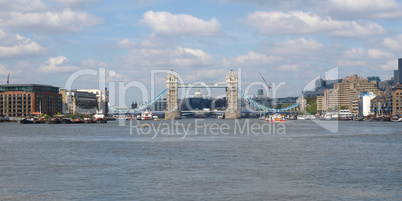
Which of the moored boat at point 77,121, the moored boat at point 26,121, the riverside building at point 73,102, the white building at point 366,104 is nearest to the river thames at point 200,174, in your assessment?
the moored boat at point 26,121

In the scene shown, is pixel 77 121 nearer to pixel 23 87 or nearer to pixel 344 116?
pixel 23 87

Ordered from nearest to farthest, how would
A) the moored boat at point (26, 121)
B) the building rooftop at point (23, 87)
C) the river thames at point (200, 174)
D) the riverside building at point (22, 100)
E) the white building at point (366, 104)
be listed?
the river thames at point (200, 174), the moored boat at point (26, 121), the riverside building at point (22, 100), the building rooftop at point (23, 87), the white building at point (366, 104)

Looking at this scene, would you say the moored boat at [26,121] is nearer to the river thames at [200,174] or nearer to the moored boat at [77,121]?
the moored boat at [77,121]

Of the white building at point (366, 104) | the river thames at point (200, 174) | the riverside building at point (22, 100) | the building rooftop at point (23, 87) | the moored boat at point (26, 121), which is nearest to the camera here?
the river thames at point (200, 174)

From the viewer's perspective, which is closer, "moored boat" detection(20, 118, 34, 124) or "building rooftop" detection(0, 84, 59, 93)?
"moored boat" detection(20, 118, 34, 124)

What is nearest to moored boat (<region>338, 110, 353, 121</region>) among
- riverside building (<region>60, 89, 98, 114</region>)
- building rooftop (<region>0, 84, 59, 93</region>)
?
riverside building (<region>60, 89, 98, 114</region>)

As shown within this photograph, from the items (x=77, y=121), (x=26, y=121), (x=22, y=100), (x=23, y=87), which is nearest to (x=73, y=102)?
(x=23, y=87)

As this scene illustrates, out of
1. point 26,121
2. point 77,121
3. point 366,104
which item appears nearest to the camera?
point 26,121

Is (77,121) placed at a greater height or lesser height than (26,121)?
lesser

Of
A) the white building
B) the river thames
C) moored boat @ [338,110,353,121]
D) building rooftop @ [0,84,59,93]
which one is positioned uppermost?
building rooftop @ [0,84,59,93]

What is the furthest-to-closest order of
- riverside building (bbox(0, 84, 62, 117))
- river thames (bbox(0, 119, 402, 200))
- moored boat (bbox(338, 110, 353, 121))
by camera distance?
moored boat (bbox(338, 110, 353, 121))
riverside building (bbox(0, 84, 62, 117))
river thames (bbox(0, 119, 402, 200))

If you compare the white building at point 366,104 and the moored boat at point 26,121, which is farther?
the white building at point 366,104

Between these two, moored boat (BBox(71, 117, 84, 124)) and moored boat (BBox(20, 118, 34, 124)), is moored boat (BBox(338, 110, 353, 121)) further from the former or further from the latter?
moored boat (BBox(20, 118, 34, 124))

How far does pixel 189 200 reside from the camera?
823 inches
